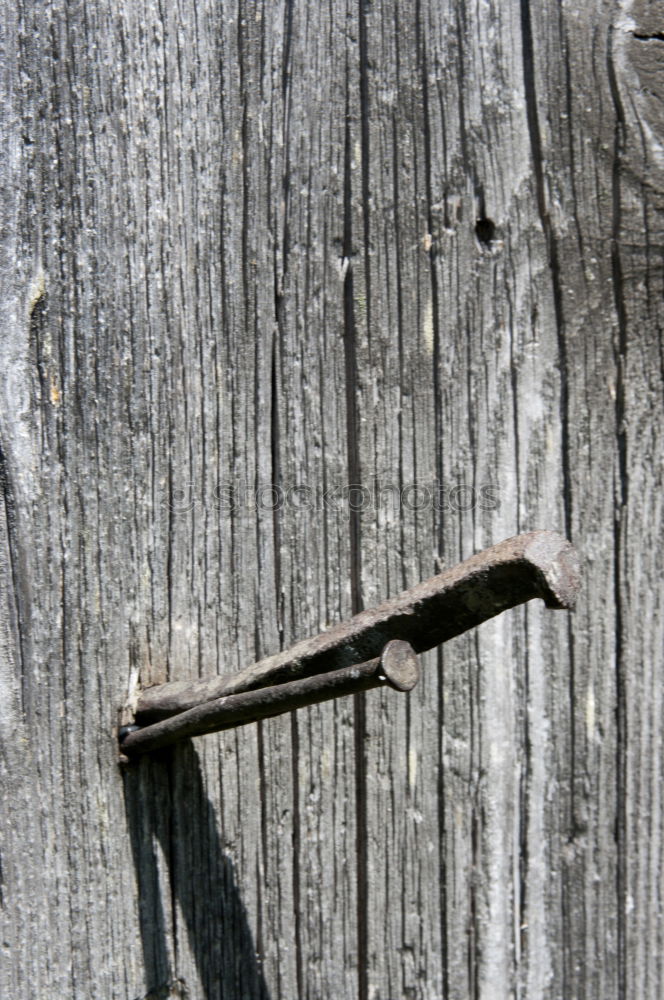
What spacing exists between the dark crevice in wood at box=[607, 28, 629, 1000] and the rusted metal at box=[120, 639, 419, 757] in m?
0.47

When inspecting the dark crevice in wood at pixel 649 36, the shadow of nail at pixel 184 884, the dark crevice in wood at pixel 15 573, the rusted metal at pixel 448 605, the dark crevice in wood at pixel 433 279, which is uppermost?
the dark crevice in wood at pixel 649 36

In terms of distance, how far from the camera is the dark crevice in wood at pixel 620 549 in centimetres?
106

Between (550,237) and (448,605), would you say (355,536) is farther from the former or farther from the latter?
(550,237)

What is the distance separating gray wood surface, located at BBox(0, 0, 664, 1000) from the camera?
3.21ft

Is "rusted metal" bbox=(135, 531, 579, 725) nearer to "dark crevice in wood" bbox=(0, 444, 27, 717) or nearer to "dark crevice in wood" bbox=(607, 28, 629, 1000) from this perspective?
"dark crevice in wood" bbox=(0, 444, 27, 717)

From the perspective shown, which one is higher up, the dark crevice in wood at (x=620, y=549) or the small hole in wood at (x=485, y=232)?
the small hole in wood at (x=485, y=232)

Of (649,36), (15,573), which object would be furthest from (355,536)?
(649,36)

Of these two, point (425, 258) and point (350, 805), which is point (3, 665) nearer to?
point (350, 805)

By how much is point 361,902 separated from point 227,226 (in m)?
0.86

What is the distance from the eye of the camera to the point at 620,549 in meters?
1.10

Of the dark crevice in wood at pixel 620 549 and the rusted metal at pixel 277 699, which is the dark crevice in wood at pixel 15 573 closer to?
the rusted metal at pixel 277 699

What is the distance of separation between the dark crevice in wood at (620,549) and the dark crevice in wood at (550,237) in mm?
70

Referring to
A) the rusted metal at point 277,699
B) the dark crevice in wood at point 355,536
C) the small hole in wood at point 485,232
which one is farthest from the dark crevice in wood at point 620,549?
the rusted metal at point 277,699

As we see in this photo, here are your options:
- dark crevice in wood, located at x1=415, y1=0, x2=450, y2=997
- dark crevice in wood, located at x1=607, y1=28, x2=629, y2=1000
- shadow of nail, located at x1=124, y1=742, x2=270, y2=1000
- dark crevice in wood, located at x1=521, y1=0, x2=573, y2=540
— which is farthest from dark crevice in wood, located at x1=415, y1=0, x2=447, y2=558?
shadow of nail, located at x1=124, y1=742, x2=270, y2=1000
